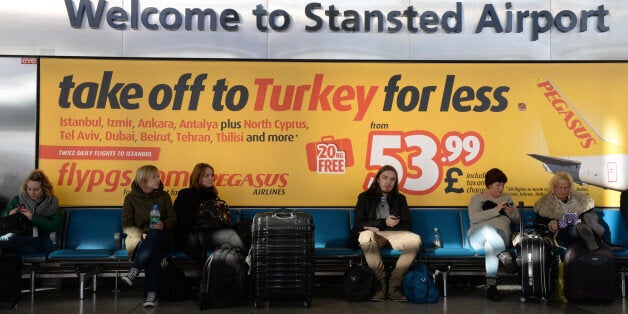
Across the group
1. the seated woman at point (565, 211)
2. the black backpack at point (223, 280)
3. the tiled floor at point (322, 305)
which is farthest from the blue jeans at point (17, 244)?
the seated woman at point (565, 211)

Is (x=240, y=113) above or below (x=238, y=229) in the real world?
above

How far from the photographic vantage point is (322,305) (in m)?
6.96

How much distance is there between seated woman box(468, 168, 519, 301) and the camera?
23.7ft

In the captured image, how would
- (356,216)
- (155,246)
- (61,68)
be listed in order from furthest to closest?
(61,68) < (356,216) < (155,246)

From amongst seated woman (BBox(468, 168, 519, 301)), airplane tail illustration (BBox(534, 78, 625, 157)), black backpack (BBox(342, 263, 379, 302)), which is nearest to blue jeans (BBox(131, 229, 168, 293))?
black backpack (BBox(342, 263, 379, 302))

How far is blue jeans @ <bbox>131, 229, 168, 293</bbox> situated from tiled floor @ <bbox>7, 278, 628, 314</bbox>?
224mm

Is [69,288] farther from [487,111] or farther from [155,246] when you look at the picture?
[487,111]

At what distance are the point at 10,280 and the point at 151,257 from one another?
4.11 ft

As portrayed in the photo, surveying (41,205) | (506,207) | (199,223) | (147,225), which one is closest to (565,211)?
(506,207)

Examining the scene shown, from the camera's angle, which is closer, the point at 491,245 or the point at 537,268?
the point at 537,268

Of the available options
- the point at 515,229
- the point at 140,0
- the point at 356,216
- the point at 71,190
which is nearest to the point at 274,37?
the point at 140,0

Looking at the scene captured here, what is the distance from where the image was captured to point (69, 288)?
805cm

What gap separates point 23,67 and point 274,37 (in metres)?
2.65

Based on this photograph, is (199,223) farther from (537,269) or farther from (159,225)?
(537,269)
